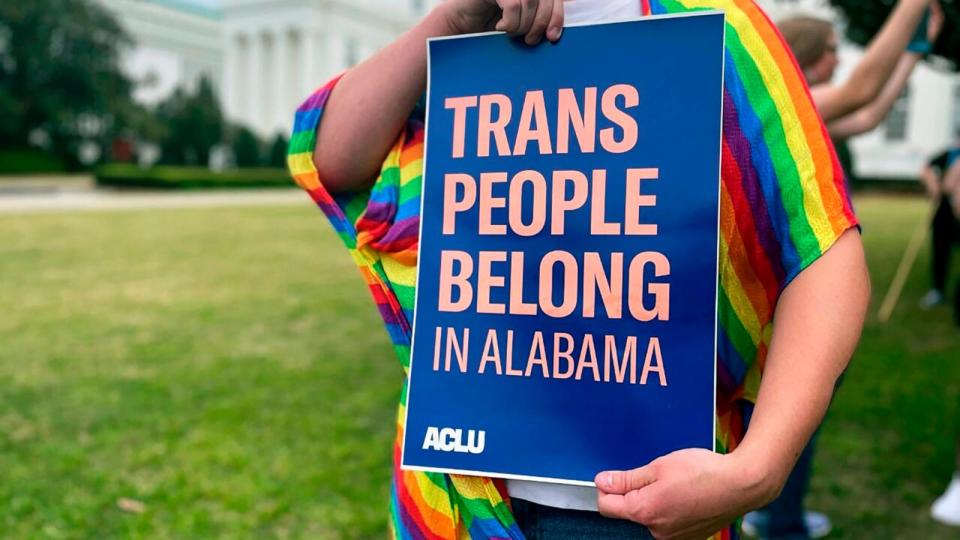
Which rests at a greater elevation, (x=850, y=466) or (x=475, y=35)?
(x=475, y=35)

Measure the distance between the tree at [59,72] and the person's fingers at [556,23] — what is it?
125ft

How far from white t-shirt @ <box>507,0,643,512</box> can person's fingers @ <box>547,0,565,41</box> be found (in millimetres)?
62

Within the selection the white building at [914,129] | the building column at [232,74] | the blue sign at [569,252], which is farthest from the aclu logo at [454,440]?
the building column at [232,74]

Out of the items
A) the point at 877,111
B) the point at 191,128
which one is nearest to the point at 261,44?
the point at 191,128

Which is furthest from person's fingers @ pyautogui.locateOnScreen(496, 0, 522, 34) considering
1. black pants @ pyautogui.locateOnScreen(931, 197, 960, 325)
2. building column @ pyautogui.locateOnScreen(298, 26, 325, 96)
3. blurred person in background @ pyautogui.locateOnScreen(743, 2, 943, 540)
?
building column @ pyautogui.locateOnScreen(298, 26, 325, 96)

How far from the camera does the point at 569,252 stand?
1033 mm

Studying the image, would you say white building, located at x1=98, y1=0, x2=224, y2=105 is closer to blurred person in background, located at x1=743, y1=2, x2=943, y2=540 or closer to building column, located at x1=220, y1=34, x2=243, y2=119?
building column, located at x1=220, y1=34, x2=243, y2=119

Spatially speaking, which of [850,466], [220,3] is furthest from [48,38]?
[850,466]

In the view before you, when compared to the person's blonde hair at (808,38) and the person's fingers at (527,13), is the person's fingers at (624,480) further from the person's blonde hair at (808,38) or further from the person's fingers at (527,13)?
the person's blonde hair at (808,38)

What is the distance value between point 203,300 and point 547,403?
7.49m

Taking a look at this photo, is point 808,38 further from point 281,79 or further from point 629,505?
point 281,79

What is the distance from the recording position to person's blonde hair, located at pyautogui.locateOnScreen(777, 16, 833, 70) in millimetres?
2771

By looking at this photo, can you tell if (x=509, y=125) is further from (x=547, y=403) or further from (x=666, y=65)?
(x=547, y=403)

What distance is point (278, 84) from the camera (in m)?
61.4
